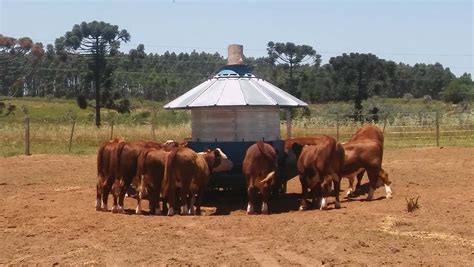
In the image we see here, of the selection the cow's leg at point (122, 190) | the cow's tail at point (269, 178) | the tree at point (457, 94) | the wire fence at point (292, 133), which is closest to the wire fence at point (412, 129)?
the wire fence at point (292, 133)

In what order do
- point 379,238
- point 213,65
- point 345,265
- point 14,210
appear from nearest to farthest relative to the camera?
point 345,265 → point 379,238 → point 14,210 → point 213,65

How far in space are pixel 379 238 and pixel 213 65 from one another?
361 feet

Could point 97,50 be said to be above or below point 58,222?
above

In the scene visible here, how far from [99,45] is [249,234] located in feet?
135

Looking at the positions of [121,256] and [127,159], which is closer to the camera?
[121,256]

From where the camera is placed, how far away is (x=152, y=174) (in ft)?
42.8

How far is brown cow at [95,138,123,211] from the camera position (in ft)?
44.0

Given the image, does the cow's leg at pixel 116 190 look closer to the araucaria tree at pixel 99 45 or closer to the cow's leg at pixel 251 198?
the cow's leg at pixel 251 198

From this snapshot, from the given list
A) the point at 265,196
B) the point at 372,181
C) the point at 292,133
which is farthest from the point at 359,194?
the point at 292,133

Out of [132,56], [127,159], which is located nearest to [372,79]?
[132,56]

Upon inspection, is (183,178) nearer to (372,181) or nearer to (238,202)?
(238,202)

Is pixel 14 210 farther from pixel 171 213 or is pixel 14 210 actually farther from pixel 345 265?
pixel 345 265

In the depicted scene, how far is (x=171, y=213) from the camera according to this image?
1263 centimetres

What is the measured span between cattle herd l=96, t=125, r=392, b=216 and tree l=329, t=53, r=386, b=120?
44267 mm
